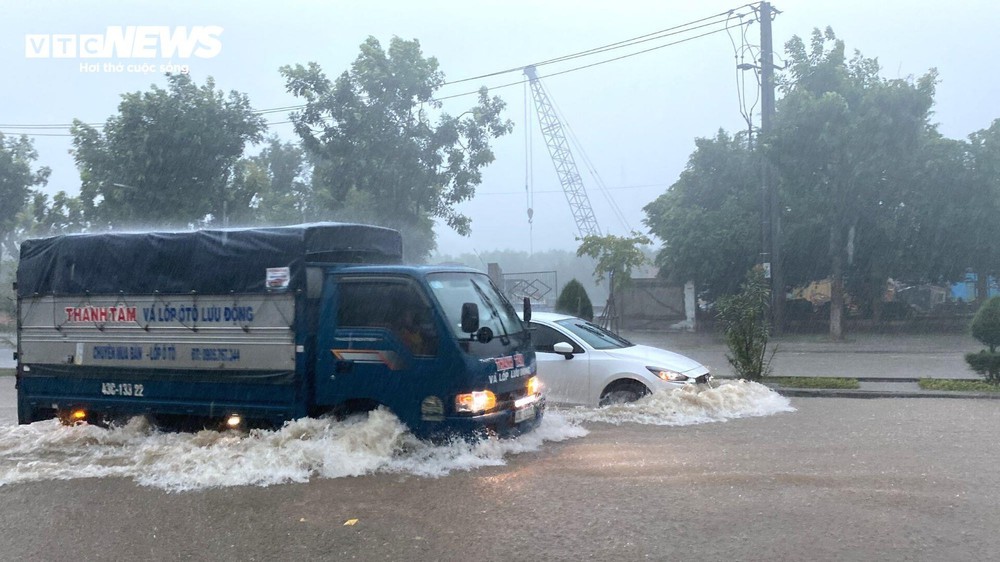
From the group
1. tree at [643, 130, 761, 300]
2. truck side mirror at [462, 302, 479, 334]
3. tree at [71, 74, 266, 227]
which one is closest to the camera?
truck side mirror at [462, 302, 479, 334]

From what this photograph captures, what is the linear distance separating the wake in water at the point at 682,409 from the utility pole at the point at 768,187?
14369 mm

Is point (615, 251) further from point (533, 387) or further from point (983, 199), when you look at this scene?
point (533, 387)

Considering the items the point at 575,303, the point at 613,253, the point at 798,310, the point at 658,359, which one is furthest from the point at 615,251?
the point at 658,359

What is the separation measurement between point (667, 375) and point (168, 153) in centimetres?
1971

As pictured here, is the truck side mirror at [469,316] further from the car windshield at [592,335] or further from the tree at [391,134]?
the tree at [391,134]

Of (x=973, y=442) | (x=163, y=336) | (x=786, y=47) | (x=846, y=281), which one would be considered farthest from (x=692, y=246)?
(x=163, y=336)

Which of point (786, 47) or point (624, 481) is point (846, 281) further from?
point (624, 481)

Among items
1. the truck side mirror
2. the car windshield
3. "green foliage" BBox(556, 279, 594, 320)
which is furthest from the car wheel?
"green foliage" BBox(556, 279, 594, 320)

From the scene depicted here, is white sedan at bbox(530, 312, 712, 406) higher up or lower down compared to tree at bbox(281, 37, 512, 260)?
lower down

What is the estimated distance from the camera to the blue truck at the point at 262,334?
26.2 ft

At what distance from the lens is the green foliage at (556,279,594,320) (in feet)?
73.3

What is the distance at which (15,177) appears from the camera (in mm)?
34906

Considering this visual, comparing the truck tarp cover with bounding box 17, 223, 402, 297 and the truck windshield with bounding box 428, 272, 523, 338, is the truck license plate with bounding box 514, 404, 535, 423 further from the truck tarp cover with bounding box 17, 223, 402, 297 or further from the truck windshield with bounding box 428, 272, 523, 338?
the truck tarp cover with bounding box 17, 223, 402, 297

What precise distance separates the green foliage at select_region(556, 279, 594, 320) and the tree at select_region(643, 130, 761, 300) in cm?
965
